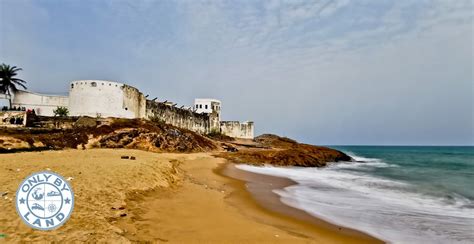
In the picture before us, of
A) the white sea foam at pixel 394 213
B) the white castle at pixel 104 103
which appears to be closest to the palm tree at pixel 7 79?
the white castle at pixel 104 103

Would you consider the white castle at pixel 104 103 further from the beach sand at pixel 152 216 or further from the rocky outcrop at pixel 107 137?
the beach sand at pixel 152 216

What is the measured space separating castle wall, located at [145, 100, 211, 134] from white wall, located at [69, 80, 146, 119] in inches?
207

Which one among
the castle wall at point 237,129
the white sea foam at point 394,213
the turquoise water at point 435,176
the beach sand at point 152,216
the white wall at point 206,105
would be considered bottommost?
the turquoise water at point 435,176

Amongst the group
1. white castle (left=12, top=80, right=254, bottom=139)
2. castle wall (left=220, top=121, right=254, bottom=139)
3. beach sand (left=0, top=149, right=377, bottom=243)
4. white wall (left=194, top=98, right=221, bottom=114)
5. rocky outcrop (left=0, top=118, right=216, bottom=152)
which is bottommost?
beach sand (left=0, top=149, right=377, bottom=243)

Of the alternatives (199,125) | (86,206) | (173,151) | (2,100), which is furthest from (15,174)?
(199,125)

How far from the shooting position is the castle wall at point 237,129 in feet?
182

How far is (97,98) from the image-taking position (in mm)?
28062

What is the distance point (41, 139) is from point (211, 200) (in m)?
14.7

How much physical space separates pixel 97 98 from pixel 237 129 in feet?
105

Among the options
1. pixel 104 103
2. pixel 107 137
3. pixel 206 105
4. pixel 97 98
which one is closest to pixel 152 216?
pixel 107 137

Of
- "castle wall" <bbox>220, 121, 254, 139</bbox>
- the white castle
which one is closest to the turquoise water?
the white castle

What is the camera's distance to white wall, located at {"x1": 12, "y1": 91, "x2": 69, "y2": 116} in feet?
107

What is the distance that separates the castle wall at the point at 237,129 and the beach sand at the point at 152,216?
152 feet

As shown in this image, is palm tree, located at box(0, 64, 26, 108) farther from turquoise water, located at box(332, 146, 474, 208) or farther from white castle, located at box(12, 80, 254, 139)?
turquoise water, located at box(332, 146, 474, 208)
